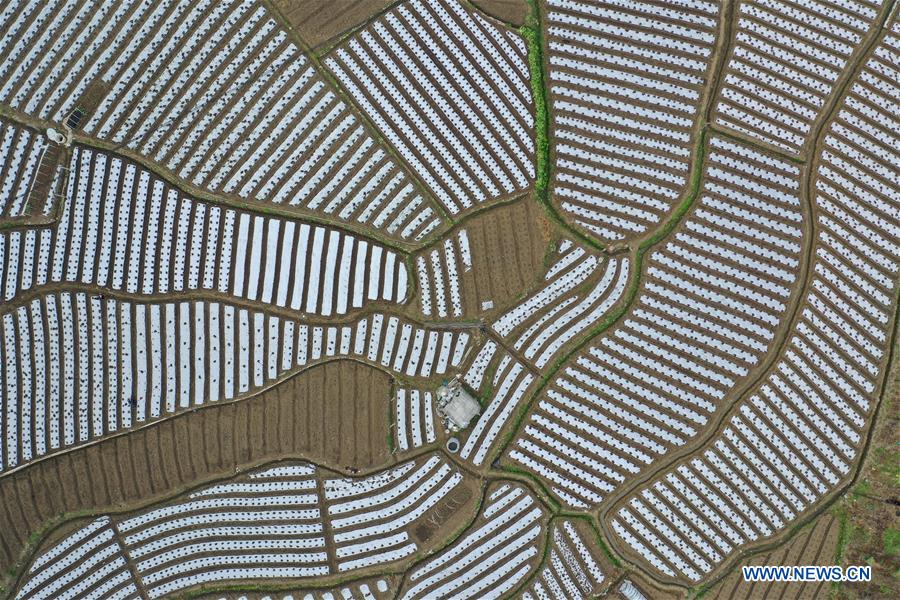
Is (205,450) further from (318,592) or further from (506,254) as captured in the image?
(506,254)

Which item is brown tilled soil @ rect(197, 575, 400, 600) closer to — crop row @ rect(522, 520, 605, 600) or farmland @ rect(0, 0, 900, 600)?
farmland @ rect(0, 0, 900, 600)

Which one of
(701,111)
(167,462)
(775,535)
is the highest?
(701,111)

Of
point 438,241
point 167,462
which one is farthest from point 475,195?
point 167,462

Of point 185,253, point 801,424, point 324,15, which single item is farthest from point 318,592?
point 324,15

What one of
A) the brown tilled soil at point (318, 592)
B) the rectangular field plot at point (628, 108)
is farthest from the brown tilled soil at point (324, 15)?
the brown tilled soil at point (318, 592)

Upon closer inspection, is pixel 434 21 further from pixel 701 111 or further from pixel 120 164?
pixel 120 164
